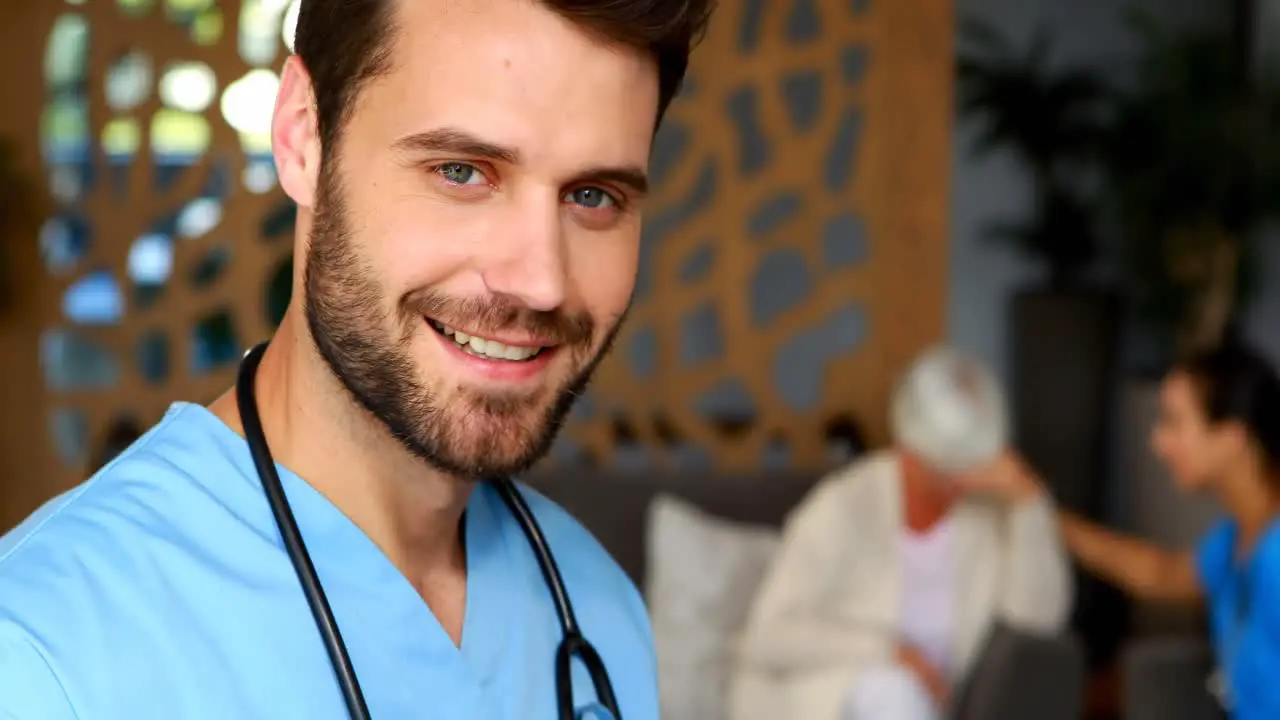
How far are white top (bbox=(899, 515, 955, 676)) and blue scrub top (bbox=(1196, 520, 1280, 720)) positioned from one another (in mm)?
535

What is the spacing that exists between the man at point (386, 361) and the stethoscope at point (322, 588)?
15 mm

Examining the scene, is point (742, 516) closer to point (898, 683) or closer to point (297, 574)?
point (898, 683)

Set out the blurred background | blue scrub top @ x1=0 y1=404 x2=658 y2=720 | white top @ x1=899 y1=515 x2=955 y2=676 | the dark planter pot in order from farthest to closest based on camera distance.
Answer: the dark planter pot
the blurred background
white top @ x1=899 y1=515 x2=955 y2=676
blue scrub top @ x1=0 y1=404 x2=658 y2=720

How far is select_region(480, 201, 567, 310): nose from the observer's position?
83cm

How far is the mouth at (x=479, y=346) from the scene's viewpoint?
0.86 m

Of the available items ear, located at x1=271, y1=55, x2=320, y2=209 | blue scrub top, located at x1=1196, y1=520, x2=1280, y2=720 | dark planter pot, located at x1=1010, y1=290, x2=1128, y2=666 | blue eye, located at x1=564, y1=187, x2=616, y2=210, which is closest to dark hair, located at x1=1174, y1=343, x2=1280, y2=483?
blue scrub top, located at x1=1196, y1=520, x2=1280, y2=720

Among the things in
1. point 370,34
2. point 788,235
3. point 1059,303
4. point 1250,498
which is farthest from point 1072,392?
point 370,34

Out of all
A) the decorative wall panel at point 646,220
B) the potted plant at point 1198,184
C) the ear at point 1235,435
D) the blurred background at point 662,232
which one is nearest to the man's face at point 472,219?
the blurred background at point 662,232

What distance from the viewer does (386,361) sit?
0.85m

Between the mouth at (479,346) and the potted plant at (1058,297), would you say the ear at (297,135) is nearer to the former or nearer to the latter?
the mouth at (479,346)

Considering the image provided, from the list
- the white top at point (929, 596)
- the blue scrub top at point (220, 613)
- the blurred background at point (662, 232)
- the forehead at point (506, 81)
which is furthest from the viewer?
the blurred background at point (662, 232)

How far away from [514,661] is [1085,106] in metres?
4.91

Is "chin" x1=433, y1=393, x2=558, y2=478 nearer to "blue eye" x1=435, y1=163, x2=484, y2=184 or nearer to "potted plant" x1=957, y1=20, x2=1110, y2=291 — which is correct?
"blue eye" x1=435, y1=163, x2=484, y2=184

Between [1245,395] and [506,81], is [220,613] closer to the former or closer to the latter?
[506,81]
